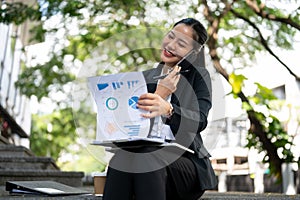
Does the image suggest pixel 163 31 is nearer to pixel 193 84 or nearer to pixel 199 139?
pixel 193 84

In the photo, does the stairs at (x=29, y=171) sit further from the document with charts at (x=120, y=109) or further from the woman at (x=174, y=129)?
the document with charts at (x=120, y=109)

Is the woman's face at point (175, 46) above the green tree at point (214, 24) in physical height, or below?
below

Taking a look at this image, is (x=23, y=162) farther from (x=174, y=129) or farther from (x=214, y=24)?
(x=174, y=129)

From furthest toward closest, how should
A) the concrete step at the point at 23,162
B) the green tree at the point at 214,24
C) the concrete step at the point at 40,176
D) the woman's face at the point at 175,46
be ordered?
the concrete step at the point at 23,162 → the green tree at the point at 214,24 → the concrete step at the point at 40,176 → the woman's face at the point at 175,46

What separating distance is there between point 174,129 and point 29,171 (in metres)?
2.57

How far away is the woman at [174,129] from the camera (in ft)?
5.58

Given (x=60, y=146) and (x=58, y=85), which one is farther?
(x=60, y=146)

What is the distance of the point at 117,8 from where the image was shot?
5547mm

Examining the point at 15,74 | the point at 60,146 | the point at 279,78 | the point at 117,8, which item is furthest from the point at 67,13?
the point at 60,146

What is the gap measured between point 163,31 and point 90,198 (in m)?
0.84

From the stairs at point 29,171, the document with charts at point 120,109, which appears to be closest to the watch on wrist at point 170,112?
the document with charts at point 120,109

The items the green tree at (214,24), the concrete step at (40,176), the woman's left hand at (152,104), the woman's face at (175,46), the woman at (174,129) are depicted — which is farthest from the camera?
the green tree at (214,24)

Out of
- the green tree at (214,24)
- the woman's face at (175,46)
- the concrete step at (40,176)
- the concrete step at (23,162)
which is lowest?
the concrete step at (40,176)

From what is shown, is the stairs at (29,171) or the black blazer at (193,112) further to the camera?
the stairs at (29,171)
